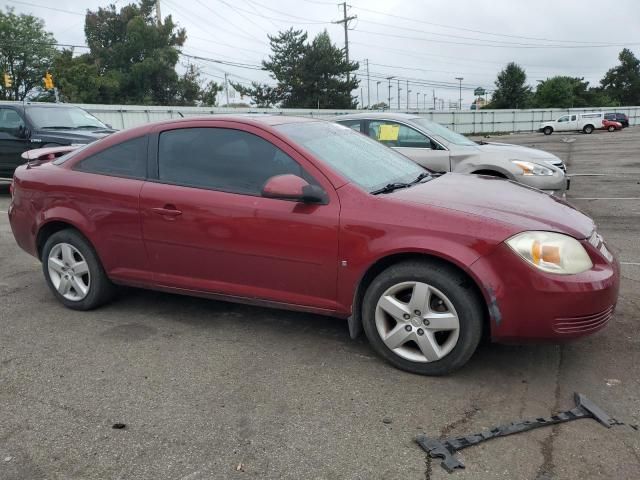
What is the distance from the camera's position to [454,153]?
770 cm

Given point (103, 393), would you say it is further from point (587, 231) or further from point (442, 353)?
point (587, 231)

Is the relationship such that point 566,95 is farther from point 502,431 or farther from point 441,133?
point 502,431

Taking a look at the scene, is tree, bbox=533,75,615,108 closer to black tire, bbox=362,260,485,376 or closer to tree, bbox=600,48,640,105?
tree, bbox=600,48,640,105

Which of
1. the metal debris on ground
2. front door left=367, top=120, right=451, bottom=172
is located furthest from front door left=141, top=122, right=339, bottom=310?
front door left=367, top=120, right=451, bottom=172

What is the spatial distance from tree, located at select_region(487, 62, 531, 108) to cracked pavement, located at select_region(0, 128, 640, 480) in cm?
7281

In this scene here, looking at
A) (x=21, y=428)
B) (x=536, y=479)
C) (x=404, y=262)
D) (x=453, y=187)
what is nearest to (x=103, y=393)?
(x=21, y=428)

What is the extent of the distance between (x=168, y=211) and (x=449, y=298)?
2007 millimetres

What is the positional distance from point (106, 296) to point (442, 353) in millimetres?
2716

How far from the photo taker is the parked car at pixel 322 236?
3.11 m

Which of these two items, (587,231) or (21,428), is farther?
(587,231)

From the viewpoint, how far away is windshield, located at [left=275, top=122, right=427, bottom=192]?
3697 mm

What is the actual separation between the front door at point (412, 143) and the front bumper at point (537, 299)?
471cm

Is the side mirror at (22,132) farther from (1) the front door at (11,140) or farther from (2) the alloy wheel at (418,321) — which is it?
(2) the alloy wheel at (418,321)

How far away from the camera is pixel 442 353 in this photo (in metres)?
3.24
